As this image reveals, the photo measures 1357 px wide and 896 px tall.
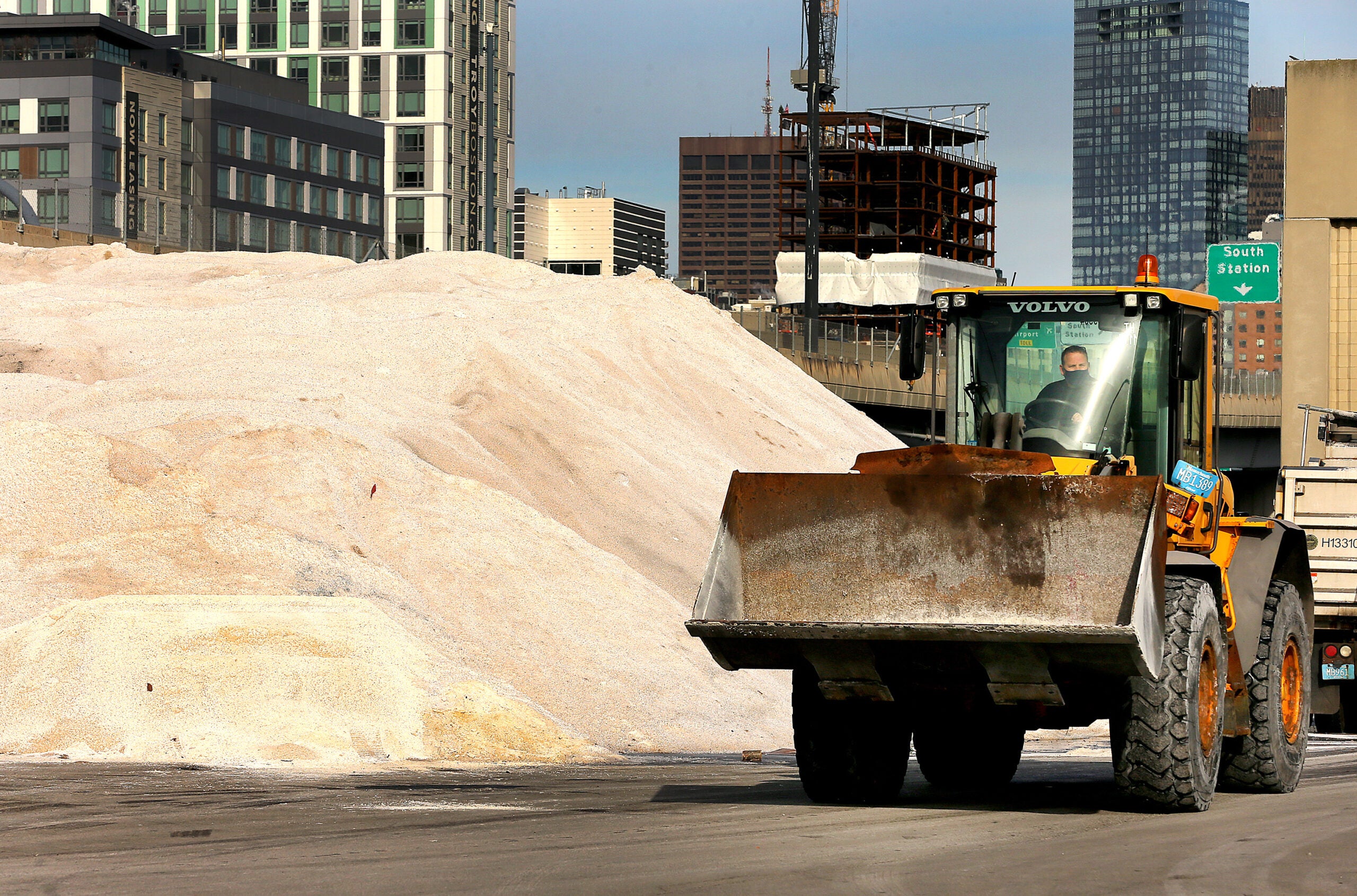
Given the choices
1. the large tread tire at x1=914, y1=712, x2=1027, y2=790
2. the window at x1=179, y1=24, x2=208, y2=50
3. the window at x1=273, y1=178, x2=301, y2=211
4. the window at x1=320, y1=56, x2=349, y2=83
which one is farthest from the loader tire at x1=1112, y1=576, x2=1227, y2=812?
the window at x1=179, y1=24, x2=208, y2=50

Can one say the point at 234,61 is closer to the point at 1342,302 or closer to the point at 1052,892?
the point at 1342,302

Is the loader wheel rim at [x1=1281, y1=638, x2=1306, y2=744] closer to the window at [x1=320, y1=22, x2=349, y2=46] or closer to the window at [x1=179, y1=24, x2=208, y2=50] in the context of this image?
the window at [x1=320, y1=22, x2=349, y2=46]

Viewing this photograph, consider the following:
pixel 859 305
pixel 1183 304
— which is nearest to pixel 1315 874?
pixel 1183 304

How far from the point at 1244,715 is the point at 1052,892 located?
12.6ft

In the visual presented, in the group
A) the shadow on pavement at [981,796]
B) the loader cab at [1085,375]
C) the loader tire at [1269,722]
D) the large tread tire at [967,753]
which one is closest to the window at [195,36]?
the shadow on pavement at [981,796]

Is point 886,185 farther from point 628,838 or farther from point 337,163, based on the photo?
point 628,838

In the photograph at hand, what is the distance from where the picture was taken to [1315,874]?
7938 millimetres

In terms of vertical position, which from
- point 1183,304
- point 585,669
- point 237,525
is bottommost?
point 585,669

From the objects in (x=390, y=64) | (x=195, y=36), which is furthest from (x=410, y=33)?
(x=195, y=36)

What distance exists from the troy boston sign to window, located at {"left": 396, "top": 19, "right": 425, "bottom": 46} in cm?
12262

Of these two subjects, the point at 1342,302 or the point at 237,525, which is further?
the point at 1342,302

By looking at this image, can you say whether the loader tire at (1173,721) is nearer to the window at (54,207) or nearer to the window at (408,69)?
the window at (54,207)

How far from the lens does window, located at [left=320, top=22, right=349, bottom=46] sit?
13012 cm

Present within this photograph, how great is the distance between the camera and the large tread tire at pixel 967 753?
38.2ft
